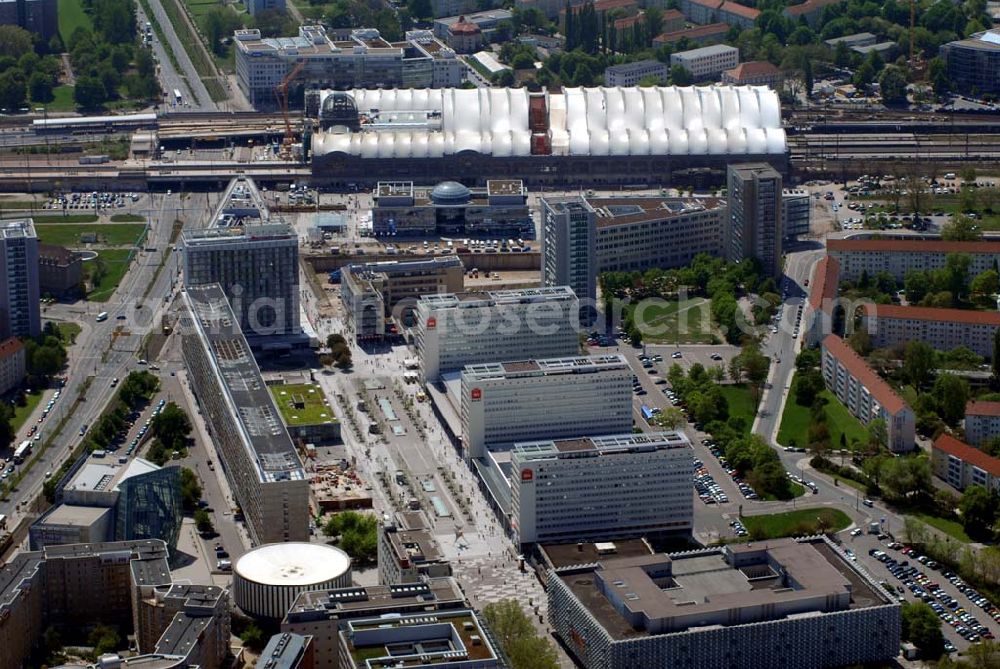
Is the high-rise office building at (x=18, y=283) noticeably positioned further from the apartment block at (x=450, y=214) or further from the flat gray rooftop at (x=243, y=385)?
the apartment block at (x=450, y=214)

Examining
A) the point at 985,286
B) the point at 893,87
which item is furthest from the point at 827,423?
the point at 893,87

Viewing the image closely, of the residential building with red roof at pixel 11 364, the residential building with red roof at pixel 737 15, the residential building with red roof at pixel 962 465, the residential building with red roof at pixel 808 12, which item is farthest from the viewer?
the residential building with red roof at pixel 808 12

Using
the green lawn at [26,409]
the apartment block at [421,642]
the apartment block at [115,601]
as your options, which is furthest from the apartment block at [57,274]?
the apartment block at [421,642]

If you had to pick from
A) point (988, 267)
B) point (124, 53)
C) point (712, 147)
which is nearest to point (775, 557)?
point (988, 267)

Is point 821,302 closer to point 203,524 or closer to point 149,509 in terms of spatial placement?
point 203,524

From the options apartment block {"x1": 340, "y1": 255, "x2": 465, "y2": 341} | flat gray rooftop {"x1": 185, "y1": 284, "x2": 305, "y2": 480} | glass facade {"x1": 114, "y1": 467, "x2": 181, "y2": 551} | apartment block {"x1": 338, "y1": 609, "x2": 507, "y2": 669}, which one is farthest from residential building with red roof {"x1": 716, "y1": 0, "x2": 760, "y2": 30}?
apartment block {"x1": 338, "y1": 609, "x2": 507, "y2": 669}

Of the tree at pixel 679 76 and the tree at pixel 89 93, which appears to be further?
the tree at pixel 679 76

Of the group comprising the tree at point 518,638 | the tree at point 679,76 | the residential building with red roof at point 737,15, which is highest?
the residential building with red roof at point 737,15
